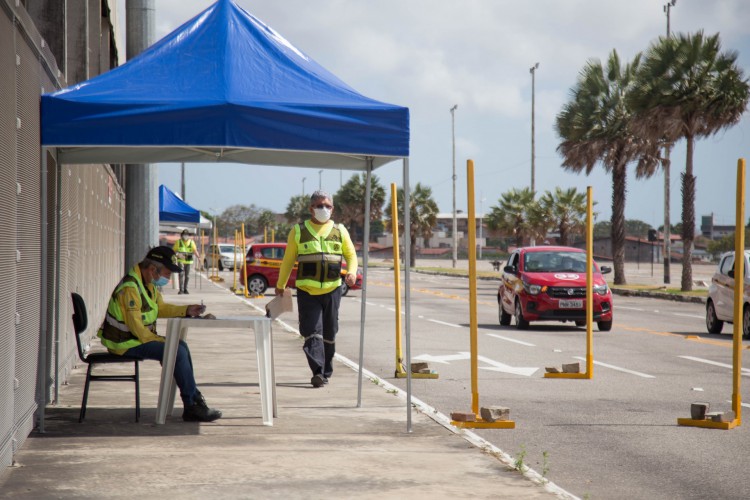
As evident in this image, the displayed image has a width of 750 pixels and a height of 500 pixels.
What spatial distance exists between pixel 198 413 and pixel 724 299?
1388 cm

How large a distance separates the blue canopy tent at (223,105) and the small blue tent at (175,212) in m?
24.8

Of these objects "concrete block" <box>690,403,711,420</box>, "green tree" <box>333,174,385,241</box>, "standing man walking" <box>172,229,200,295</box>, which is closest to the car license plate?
"concrete block" <box>690,403,711,420</box>

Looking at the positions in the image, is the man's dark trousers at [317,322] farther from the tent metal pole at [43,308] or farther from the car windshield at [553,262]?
the car windshield at [553,262]

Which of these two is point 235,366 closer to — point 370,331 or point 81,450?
Answer: point 81,450

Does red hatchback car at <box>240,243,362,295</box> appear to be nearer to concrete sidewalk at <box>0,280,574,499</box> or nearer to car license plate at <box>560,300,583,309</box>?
car license plate at <box>560,300,583,309</box>

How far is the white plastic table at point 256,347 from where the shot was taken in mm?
8742

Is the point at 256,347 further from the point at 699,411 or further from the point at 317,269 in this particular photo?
the point at 699,411

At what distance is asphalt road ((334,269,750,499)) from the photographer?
7527 mm

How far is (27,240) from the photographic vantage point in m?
7.55

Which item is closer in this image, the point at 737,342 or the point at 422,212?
the point at 737,342

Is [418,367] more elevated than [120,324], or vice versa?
[120,324]

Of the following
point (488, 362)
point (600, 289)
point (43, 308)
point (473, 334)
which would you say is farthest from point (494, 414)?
point (600, 289)

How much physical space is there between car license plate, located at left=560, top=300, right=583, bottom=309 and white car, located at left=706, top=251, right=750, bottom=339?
237cm

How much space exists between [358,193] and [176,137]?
104 m
